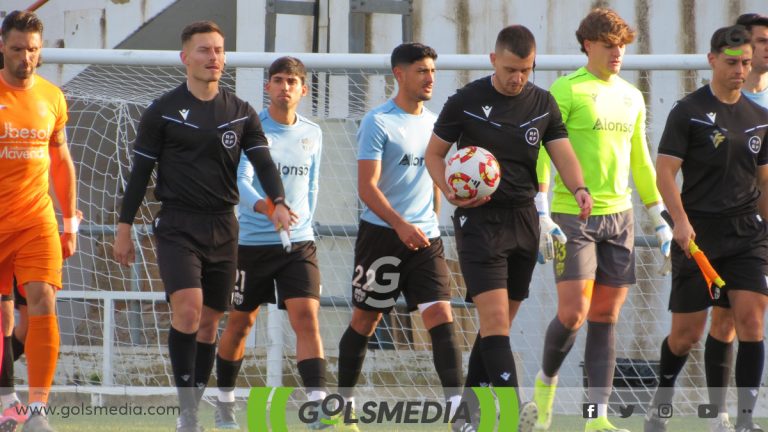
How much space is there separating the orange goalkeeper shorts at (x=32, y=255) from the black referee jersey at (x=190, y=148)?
612 millimetres

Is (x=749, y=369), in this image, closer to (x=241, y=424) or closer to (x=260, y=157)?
(x=260, y=157)

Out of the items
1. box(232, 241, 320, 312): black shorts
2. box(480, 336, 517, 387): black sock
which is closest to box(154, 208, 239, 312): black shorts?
box(232, 241, 320, 312): black shorts

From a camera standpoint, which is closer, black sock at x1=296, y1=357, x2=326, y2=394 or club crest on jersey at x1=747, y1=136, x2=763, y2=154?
club crest on jersey at x1=747, y1=136, x2=763, y2=154

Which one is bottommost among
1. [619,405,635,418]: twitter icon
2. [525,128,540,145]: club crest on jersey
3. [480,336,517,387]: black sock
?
[619,405,635,418]: twitter icon

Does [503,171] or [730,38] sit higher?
[730,38]

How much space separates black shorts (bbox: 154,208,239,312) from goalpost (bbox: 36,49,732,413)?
8.44ft

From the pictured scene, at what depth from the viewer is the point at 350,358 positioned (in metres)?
7.16

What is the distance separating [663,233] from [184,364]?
264 centimetres

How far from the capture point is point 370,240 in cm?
707

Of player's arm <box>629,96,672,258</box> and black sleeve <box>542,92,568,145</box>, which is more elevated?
black sleeve <box>542,92,568,145</box>

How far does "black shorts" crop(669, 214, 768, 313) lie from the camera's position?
650 centimetres

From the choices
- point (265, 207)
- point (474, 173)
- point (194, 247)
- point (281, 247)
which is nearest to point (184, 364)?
point (194, 247)

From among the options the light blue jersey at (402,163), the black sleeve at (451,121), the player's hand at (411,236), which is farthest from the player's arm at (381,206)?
the black sleeve at (451,121)

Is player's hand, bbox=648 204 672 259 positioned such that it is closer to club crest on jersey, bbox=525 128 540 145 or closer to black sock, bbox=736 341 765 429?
black sock, bbox=736 341 765 429
